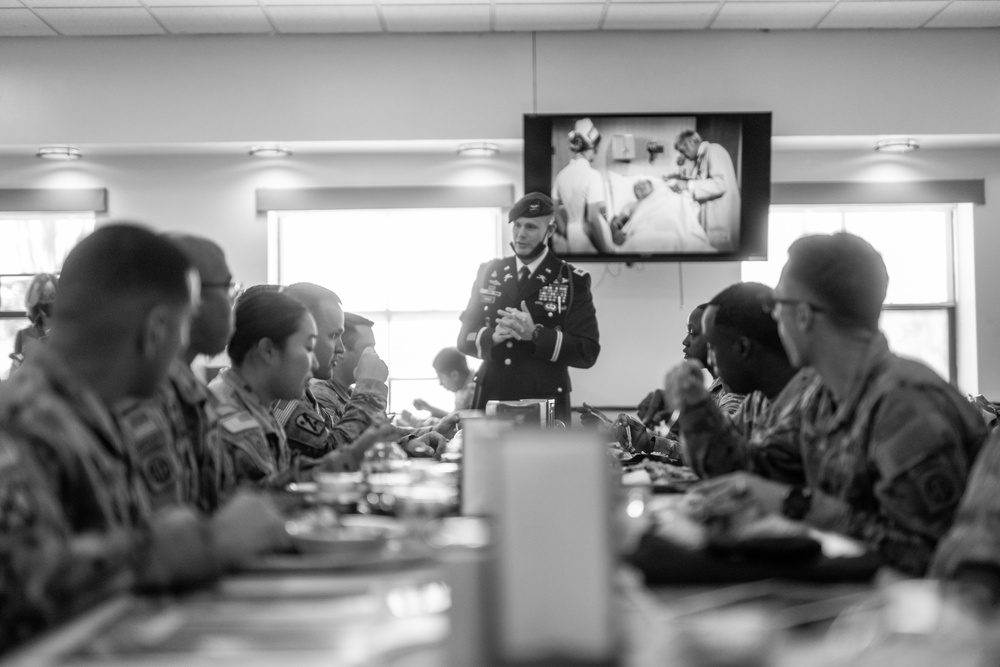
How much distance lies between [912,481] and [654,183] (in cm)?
487

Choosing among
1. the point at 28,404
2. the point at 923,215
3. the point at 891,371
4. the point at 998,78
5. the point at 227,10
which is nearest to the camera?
the point at 28,404

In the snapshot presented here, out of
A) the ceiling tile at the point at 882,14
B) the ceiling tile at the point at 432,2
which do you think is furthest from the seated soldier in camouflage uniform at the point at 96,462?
the ceiling tile at the point at 882,14

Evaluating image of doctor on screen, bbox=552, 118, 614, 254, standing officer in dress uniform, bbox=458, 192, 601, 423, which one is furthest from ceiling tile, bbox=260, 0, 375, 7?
standing officer in dress uniform, bbox=458, 192, 601, 423

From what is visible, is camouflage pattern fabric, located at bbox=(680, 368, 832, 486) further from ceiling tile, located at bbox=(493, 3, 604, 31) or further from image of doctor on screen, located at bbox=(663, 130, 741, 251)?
ceiling tile, located at bbox=(493, 3, 604, 31)

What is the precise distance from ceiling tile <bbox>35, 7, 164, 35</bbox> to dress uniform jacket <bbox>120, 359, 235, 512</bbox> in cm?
450

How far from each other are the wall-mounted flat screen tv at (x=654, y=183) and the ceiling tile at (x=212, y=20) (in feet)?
5.95

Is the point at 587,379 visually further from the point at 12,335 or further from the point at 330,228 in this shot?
the point at 12,335

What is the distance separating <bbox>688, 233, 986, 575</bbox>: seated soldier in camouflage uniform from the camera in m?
1.87

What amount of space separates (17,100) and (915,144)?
5650 mm

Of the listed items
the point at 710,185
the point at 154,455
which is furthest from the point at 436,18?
the point at 154,455

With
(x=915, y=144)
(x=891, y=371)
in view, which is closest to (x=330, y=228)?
(x=915, y=144)

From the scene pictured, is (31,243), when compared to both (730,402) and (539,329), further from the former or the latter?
(730,402)

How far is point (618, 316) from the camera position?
686 cm

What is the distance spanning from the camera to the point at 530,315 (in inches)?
183
